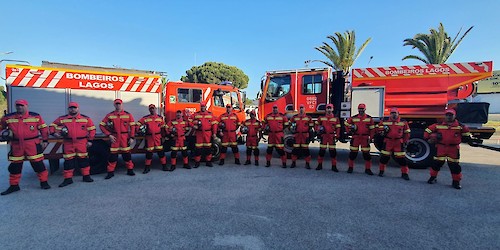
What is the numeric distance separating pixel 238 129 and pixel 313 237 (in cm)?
454

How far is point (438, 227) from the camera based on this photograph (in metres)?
3.10

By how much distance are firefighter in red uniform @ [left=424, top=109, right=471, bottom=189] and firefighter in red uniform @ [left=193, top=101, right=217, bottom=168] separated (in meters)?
4.87

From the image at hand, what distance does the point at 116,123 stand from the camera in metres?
5.35

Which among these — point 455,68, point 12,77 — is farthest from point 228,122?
point 455,68

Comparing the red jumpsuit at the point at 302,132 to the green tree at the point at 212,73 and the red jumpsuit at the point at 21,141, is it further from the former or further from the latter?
the green tree at the point at 212,73

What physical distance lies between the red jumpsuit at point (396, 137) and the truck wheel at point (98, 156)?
6.36m

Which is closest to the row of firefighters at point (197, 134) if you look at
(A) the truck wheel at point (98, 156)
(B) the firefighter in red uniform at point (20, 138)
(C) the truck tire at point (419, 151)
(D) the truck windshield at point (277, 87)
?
(B) the firefighter in red uniform at point (20, 138)

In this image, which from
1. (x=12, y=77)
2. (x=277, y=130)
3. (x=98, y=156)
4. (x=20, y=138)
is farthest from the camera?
(x=277, y=130)

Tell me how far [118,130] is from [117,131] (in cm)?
3

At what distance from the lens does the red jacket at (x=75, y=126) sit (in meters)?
4.80

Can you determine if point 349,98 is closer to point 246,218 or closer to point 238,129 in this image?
point 238,129

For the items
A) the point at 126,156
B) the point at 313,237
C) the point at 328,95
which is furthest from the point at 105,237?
the point at 328,95

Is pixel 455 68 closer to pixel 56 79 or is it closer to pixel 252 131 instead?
pixel 252 131

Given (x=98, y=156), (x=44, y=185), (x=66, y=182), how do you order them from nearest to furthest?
(x=44, y=185)
(x=66, y=182)
(x=98, y=156)
